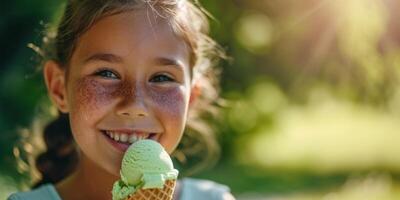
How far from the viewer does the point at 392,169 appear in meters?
6.09

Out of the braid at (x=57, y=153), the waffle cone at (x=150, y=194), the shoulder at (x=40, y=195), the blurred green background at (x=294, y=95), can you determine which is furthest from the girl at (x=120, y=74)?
the blurred green background at (x=294, y=95)

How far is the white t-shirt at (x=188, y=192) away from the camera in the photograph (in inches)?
118

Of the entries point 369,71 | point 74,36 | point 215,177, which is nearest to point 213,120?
point 215,177

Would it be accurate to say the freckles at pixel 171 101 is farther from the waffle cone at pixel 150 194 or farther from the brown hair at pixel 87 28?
the waffle cone at pixel 150 194

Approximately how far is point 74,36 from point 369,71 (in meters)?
2.58

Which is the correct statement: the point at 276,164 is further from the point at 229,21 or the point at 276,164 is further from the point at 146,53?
the point at 146,53

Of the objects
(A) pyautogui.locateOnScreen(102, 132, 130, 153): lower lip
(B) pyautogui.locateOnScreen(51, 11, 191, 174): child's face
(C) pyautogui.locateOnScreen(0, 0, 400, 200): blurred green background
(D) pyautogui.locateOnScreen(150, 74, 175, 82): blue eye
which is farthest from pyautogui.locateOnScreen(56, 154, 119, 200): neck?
(C) pyautogui.locateOnScreen(0, 0, 400, 200): blurred green background

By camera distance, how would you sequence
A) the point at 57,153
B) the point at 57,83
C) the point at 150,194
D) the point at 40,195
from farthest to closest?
the point at 57,153
the point at 40,195
the point at 57,83
the point at 150,194

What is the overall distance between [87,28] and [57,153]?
893 millimetres

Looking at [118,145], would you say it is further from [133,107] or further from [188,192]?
[188,192]

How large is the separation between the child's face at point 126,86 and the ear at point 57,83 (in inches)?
6.8

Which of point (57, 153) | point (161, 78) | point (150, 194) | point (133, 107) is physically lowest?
point (57, 153)

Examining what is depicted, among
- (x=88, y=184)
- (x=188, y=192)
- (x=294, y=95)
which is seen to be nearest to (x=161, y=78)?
(x=88, y=184)

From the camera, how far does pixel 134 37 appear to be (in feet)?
8.50
